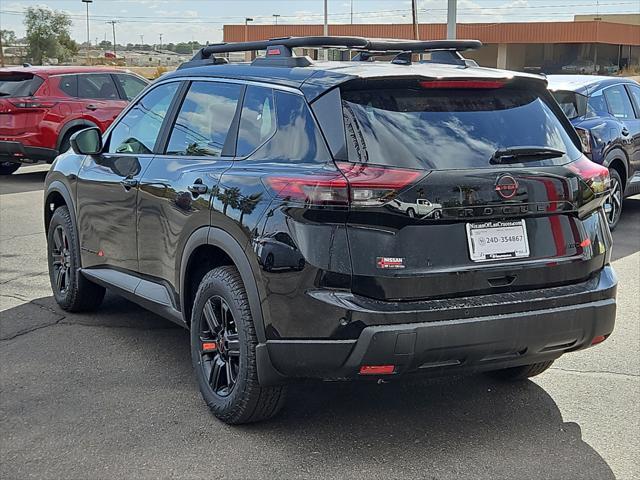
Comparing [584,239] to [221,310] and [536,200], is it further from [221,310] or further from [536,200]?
[221,310]

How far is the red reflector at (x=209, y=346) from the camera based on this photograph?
14.8 feet

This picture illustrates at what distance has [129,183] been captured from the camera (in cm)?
537

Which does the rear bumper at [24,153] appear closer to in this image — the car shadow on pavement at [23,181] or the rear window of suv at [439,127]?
the car shadow on pavement at [23,181]

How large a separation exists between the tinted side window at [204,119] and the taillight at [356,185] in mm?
997

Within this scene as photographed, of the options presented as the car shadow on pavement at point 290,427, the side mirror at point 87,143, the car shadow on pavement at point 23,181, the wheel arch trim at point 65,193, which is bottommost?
the car shadow on pavement at point 23,181

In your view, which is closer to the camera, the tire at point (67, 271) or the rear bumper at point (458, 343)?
the rear bumper at point (458, 343)

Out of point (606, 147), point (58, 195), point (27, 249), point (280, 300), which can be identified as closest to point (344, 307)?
point (280, 300)

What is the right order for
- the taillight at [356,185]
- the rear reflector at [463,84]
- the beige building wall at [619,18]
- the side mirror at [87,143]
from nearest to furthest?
1. the taillight at [356,185]
2. the rear reflector at [463,84]
3. the side mirror at [87,143]
4. the beige building wall at [619,18]

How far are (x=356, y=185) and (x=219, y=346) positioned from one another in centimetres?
126

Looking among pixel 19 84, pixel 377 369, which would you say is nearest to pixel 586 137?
pixel 377 369

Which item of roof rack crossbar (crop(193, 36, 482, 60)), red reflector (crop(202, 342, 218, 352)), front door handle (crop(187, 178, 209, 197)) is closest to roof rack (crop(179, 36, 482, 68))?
roof rack crossbar (crop(193, 36, 482, 60))

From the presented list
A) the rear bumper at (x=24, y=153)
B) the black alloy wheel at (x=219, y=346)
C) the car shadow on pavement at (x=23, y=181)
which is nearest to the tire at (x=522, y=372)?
the black alloy wheel at (x=219, y=346)

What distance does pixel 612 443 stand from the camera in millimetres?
4230

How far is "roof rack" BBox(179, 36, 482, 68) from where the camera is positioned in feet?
14.8
